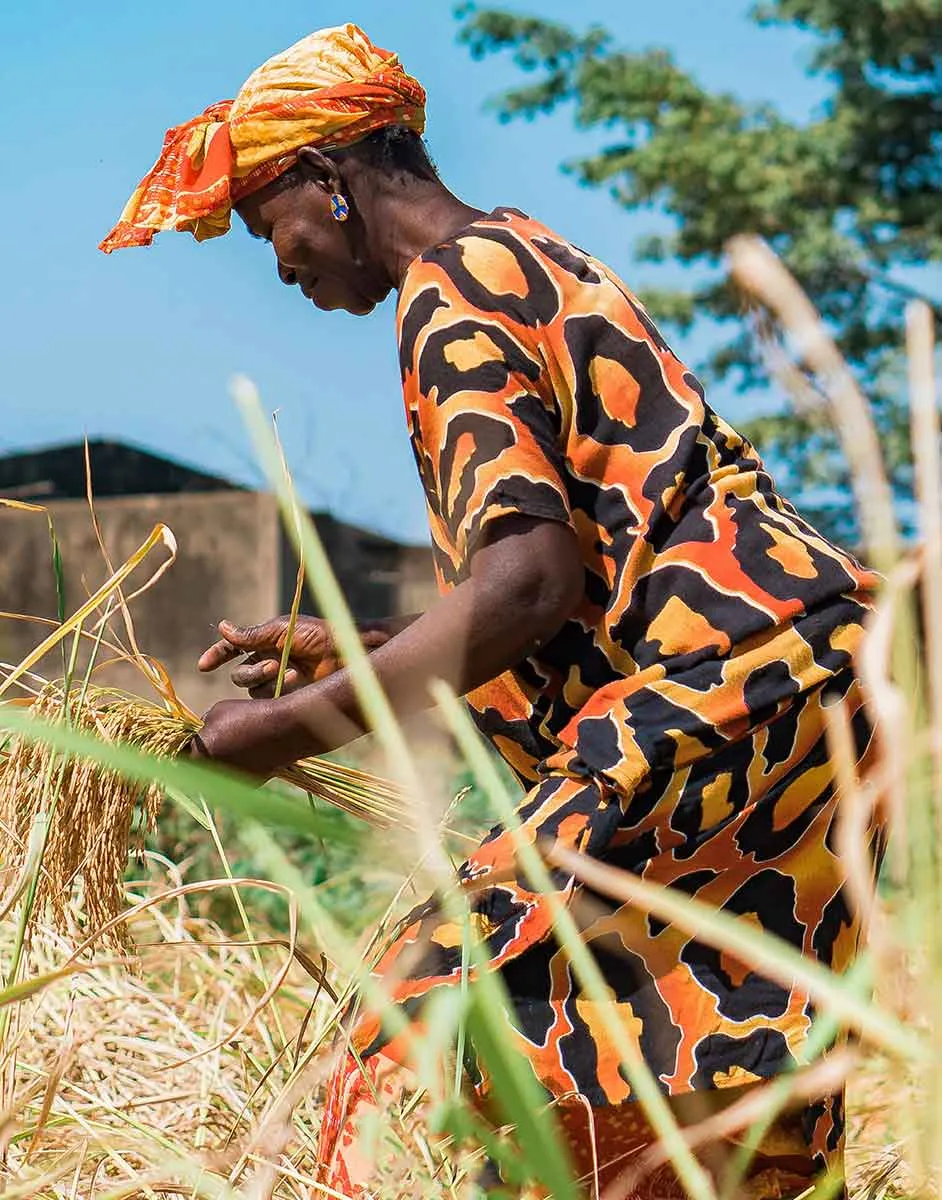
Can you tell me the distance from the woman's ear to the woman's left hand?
637mm

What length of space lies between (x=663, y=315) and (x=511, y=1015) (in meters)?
11.4

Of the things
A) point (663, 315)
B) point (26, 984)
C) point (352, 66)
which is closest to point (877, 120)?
point (663, 315)

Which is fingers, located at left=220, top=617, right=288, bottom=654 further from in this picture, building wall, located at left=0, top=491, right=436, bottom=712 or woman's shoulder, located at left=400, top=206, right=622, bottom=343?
building wall, located at left=0, top=491, right=436, bottom=712

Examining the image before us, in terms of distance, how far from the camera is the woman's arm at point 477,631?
1.57 m

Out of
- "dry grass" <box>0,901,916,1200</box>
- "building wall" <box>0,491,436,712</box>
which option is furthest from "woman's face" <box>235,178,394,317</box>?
"building wall" <box>0,491,436,712</box>

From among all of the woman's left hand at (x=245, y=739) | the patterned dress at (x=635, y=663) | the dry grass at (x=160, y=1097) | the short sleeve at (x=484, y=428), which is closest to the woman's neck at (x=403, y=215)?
the patterned dress at (x=635, y=663)

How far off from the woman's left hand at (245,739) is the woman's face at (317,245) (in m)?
0.56

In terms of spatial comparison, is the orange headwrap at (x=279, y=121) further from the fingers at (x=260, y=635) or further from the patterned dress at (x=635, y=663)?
the fingers at (x=260, y=635)

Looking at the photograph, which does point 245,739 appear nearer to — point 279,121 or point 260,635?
point 260,635

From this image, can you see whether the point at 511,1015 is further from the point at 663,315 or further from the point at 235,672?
the point at 663,315

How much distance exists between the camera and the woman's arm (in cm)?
157

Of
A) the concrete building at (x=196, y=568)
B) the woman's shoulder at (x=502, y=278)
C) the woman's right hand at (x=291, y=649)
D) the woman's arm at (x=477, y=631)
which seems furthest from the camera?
the concrete building at (x=196, y=568)

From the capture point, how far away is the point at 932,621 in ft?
2.32

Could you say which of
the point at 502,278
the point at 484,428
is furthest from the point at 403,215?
the point at 484,428
